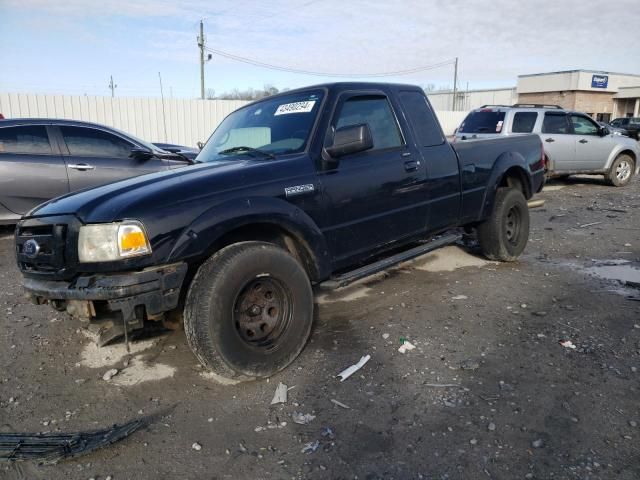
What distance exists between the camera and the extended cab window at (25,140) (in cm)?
662

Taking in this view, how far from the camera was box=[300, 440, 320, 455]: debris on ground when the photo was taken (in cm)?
250

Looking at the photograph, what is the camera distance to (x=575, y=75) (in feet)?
136

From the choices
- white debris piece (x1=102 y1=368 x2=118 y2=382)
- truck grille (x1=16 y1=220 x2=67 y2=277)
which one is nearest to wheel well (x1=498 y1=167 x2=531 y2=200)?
white debris piece (x1=102 y1=368 x2=118 y2=382)

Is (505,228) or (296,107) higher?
(296,107)

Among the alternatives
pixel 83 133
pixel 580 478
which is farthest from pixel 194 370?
pixel 83 133

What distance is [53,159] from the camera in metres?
6.74

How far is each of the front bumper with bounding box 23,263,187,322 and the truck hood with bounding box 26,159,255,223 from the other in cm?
35

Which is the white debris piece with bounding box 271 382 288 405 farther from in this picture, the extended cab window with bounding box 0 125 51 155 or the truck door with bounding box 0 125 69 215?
the extended cab window with bounding box 0 125 51 155

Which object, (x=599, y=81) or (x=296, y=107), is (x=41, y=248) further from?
(x=599, y=81)

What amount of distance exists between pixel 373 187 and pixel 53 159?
201 inches

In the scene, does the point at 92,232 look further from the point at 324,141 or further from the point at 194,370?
the point at 324,141

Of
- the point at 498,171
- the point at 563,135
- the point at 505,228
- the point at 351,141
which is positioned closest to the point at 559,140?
the point at 563,135

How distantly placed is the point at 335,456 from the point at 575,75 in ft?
155

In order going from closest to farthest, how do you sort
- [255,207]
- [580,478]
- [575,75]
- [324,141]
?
1. [580,478]
2. [255,207]
3. [324,141]
4. [575,75]
